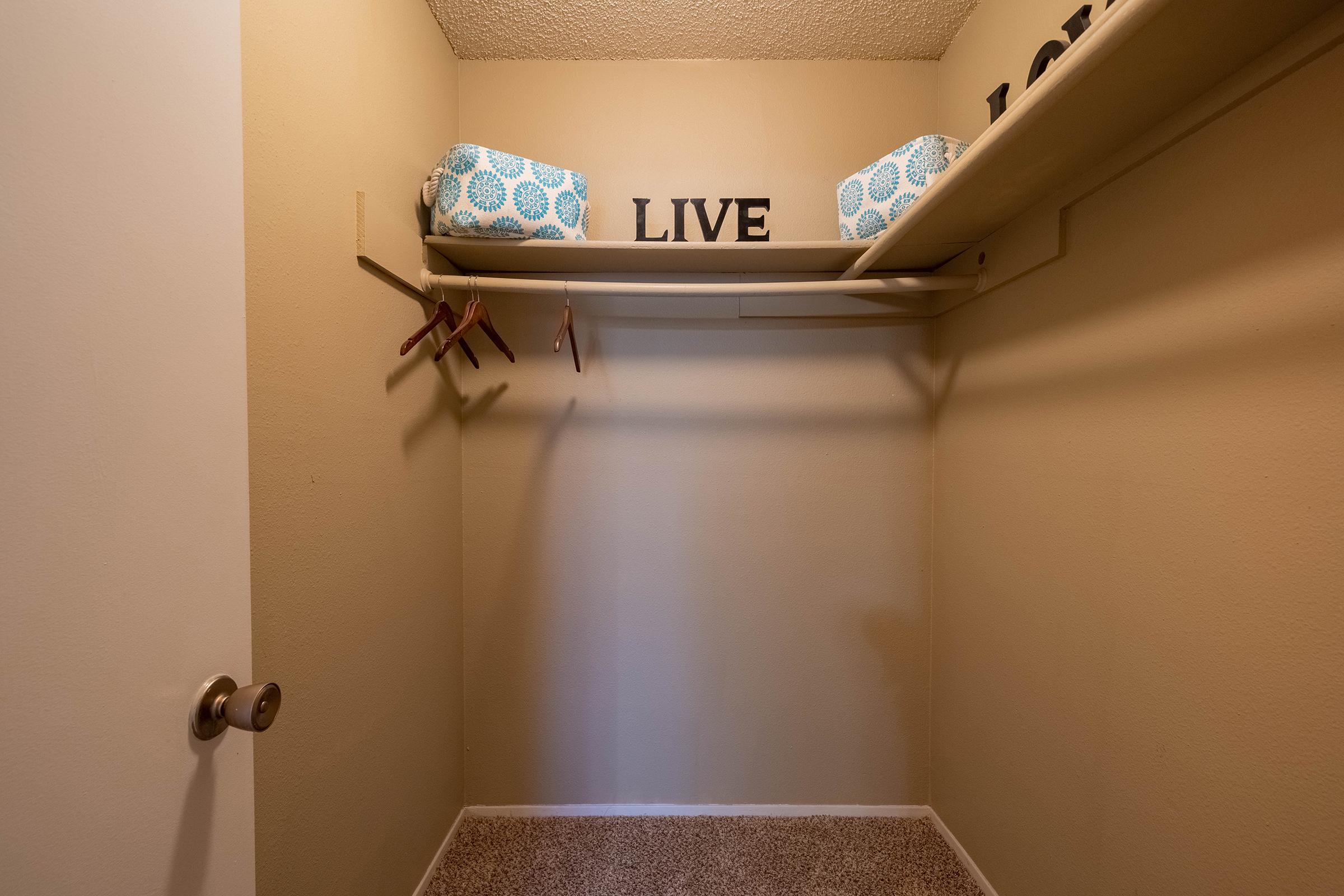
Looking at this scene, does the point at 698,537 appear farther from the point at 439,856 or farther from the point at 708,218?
the point at 439,856

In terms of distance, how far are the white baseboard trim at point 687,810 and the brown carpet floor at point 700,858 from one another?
15 mm

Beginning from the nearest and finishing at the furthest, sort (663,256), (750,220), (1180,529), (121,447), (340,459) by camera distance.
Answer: (121,447)
(1180,529)
(340,459)
(663,256)
(750,220)

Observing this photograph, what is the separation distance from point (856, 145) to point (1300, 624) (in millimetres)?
1542

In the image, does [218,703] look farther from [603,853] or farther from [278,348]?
[603,853]

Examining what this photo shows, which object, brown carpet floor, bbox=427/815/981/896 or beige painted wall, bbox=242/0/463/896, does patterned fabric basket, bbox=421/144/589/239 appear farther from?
brown carpet floor, bbox=427/815/981/896

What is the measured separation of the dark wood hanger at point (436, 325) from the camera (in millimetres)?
1110

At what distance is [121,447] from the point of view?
0.44 metres

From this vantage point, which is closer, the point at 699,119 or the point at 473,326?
the point at 473,326

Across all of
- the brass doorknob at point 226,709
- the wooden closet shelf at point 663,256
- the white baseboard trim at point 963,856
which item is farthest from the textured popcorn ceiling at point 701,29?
the white baseboard trim at point 963,856

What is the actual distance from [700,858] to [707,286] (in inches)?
66.1

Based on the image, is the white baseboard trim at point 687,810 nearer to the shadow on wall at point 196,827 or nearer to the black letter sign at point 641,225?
the shadow on wall at point 196,827

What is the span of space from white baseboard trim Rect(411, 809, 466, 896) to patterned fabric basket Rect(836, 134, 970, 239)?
218 cm

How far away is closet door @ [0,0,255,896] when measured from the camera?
37 cm

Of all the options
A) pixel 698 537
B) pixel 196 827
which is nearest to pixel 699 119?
pixel 698 537
